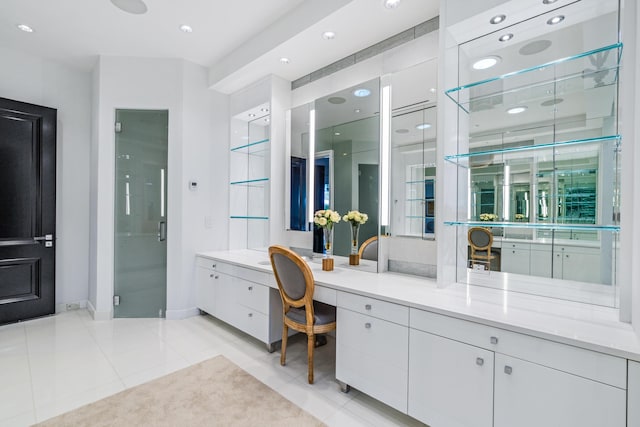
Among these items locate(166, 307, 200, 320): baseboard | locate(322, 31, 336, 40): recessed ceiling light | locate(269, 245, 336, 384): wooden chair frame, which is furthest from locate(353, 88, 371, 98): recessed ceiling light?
locate(166, 307, 200, 320): baseboard

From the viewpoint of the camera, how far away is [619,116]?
1562 mm

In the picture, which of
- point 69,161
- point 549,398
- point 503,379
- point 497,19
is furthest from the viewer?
point 69,161

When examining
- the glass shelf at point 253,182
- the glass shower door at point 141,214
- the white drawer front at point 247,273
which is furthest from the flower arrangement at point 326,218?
the glass shower door at point 141,214

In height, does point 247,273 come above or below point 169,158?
below

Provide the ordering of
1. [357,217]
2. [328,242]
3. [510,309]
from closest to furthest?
[510,309]
[357,217]
[328,242]

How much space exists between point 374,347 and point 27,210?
13.4ft

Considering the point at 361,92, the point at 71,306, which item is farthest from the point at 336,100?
the point at 71,306

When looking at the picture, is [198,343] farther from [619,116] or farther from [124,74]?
[619,116]

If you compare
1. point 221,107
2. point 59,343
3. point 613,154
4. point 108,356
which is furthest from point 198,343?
point 613,154

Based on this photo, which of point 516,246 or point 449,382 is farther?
point 516,246

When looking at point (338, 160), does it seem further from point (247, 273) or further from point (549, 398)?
point (549, 398)

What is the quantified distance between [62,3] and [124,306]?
3.10 metres

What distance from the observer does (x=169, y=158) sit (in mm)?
3615

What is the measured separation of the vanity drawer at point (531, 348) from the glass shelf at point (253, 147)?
2720 mm
